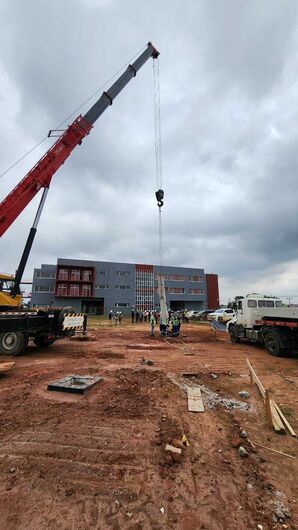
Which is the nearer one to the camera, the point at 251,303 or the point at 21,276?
the point at 21,276

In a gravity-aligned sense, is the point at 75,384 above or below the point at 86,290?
below

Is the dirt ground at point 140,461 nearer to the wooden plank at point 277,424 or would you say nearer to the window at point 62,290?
the wooden plank at point 277,424

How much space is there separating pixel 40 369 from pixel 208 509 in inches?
280

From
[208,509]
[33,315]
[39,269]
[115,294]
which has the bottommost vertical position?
[208,509]

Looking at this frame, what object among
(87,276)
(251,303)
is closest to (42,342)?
(251,303)

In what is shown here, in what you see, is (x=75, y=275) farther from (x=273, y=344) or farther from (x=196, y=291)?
(x=273, y=344)

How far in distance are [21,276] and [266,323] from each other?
38.4 feet

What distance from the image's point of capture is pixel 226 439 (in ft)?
14.9

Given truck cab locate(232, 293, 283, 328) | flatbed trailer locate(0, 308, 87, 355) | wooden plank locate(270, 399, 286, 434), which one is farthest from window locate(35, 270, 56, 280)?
wooden plank locate(270, 399, 286, 434)

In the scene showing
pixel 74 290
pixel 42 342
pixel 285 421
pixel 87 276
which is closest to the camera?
pixel 285 421

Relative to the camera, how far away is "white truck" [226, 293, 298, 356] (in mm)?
12180

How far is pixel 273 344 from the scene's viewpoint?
12.8 m

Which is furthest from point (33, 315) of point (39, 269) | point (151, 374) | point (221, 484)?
point (39, 269)

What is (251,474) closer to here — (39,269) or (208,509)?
(208,509)
